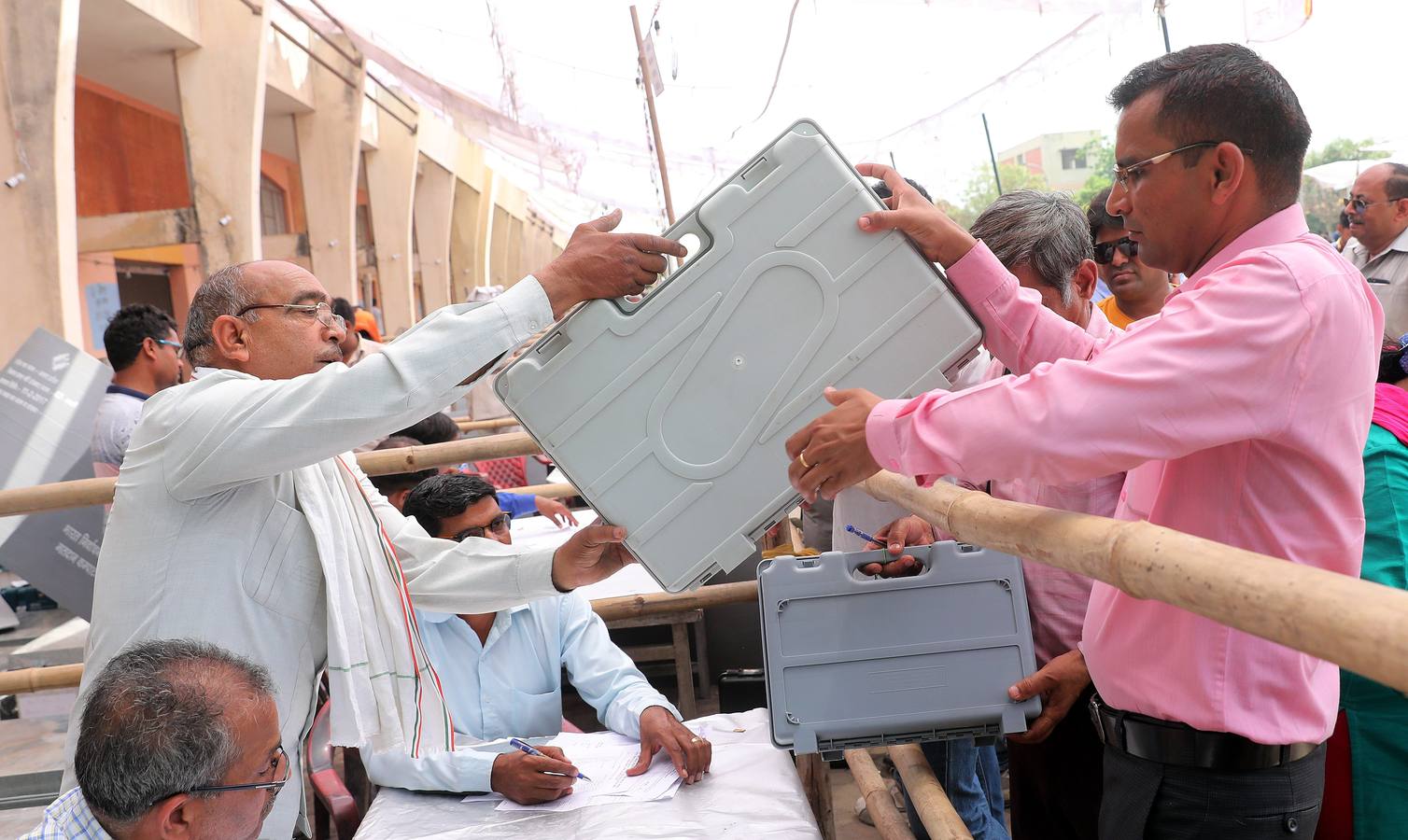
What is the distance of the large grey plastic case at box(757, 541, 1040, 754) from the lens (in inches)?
76.4

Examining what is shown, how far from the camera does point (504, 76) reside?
10516 millimetres

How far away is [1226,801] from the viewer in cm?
140

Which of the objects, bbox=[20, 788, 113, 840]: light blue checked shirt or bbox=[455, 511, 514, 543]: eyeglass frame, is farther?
bbox=[455, 511, 514, 543]: eyeglass frame

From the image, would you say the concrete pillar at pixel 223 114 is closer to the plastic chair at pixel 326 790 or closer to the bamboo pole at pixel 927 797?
the plastic chair at pixel 326 790

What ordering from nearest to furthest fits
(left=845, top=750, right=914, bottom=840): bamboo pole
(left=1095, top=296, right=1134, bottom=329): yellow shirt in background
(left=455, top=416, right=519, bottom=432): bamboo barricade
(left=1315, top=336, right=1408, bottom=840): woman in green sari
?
(left=1315, top=336, right=1408, bottom=840): woman in green sari → (left=845, top=750, right=914, bottom=840): bamboo pole → (left=1095, top=296, right=1134, bottom=329): yellow shirt in background → (left=455, top=416, right=519, bottom=432): bamboo barricade

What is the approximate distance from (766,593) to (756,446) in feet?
1.27

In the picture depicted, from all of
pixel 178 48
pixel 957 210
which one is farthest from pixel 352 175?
pixel 957 210

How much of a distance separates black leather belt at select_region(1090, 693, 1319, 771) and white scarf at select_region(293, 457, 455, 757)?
133 centimetres

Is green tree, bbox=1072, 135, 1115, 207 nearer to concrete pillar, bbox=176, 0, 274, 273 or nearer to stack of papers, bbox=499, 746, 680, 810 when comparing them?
stack of papers, bbox=499, 746, 680, 810

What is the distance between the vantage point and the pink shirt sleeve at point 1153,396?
3.96ft

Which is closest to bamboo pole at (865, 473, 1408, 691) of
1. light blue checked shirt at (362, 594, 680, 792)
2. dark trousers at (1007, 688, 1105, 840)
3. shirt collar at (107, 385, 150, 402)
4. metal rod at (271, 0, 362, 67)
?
dark trousers at (1007, 688, 1105, 840)

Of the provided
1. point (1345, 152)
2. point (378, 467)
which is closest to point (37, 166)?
point (378, 467)

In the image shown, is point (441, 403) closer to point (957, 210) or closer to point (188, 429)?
point (188, 429)

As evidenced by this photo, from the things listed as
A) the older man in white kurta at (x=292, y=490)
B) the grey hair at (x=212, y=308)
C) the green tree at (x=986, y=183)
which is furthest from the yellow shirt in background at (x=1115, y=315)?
the green tree at (x=986, y=183)
